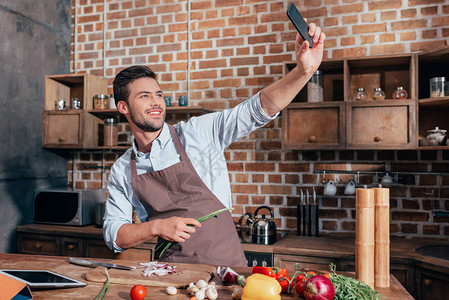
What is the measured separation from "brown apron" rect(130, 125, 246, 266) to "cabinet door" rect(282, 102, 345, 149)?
1175 millimetres

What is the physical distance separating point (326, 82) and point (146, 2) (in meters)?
1.79

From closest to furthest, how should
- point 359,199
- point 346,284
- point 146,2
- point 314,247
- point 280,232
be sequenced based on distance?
point 346,284
point 359,199
point 314,247
point 280,232
point 146,2

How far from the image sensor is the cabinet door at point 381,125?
2.69m

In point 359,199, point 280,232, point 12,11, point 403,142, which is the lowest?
point 280,232

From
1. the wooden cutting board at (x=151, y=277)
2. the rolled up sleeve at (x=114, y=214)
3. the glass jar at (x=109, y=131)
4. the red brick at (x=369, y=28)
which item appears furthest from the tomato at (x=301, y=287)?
the glass jar at (x=109, y=131)

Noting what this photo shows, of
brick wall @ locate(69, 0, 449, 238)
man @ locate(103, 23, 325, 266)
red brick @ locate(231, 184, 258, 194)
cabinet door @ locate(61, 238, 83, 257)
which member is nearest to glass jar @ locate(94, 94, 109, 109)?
brick wall @ locate(69, 0, 449, 238)

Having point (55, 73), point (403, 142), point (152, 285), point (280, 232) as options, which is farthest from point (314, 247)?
point (55, 73)

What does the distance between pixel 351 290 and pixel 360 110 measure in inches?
75.5

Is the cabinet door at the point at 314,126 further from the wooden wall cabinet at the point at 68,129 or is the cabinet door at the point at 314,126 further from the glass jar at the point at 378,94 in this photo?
the wooden wall cabinet at the point at 68,129

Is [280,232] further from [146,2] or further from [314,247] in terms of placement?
[146,2]

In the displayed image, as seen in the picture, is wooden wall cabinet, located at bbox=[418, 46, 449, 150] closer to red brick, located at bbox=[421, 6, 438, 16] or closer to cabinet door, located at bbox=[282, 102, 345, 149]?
red brick, located at bbox=[421, 6, 438, 16]

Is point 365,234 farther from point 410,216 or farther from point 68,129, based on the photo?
point 68,129

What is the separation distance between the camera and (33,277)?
1388 millimetres

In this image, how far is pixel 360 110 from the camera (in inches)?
111
